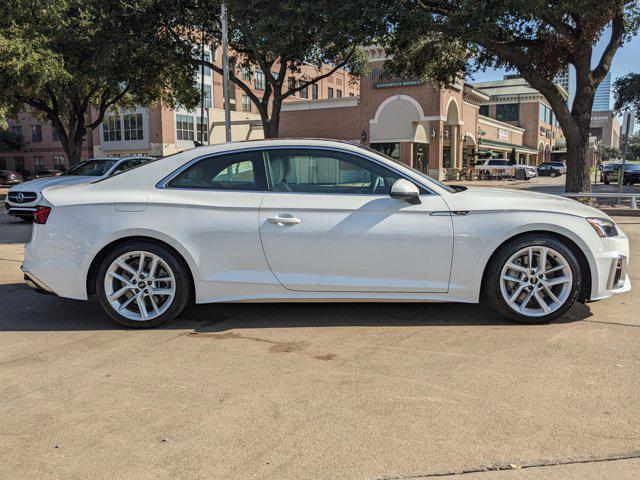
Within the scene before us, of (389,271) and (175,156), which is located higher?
(175,156)

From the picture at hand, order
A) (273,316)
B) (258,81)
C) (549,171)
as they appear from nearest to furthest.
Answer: (273,316) < (549,171) < (258,81)

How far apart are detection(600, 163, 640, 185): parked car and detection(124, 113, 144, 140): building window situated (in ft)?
133

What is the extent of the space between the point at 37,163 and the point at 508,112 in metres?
62.7

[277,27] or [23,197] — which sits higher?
[277,27]

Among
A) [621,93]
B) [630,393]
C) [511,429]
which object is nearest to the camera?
[511,429]

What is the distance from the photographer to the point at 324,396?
3.38m

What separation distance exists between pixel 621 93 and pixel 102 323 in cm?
3216

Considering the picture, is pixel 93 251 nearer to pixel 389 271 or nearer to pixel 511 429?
pixel 389 271

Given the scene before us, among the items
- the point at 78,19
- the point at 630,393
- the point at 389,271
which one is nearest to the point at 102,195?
the point at 389,271

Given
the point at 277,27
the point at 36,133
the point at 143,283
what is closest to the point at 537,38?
the point at 277,27

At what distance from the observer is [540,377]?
142 inches

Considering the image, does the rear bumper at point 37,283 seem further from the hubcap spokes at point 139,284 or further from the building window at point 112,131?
the building window at point 112,131

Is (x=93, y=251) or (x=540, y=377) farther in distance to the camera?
(x=93, y=251)

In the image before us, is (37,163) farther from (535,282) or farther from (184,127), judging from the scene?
(535,282)
